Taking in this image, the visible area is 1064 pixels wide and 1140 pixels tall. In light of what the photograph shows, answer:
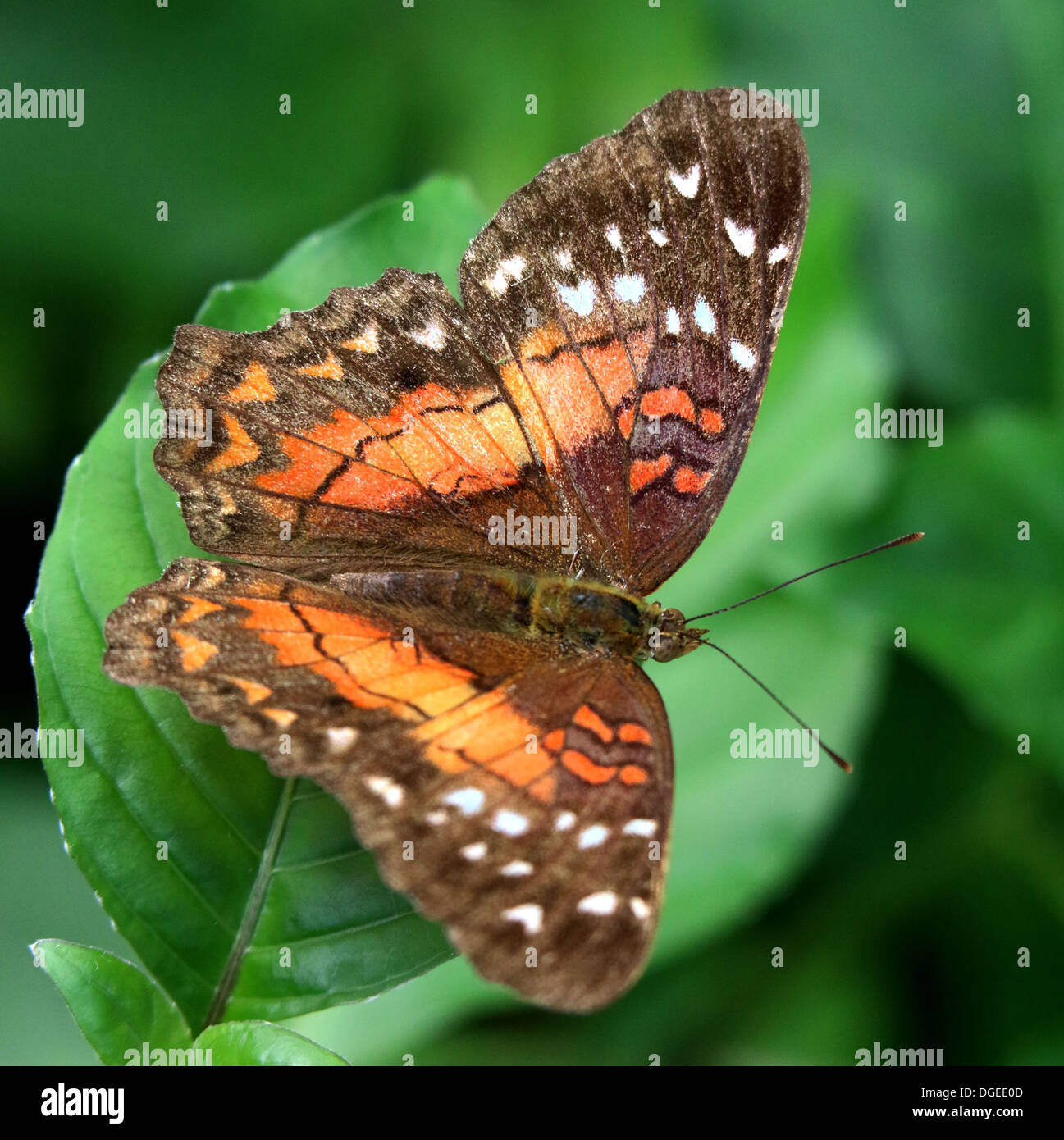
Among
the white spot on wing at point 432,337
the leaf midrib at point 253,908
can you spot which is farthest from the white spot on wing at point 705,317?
the leaf midrib at point 253,908

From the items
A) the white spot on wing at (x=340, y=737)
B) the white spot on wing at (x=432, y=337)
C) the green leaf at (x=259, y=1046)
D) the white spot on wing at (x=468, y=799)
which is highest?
the white spot on wing at (x=432, y=337)

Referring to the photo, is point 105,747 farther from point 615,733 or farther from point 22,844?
point 22,844

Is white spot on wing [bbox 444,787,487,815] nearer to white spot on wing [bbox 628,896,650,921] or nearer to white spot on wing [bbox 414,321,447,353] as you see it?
white spot on wing [bbox 628,896,650,921]

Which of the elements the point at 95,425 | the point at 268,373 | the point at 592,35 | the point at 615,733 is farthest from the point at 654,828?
the point at 592,35

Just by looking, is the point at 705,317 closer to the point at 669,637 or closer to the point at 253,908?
the point at 669,637

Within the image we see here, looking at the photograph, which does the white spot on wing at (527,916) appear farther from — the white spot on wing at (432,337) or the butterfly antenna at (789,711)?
the white spot on wing at (432,337)

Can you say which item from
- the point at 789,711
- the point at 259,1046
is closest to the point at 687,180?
the point at 789,711

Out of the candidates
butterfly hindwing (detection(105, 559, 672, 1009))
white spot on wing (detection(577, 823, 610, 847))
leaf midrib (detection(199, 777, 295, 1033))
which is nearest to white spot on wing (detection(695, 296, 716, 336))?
butterfly hindwing (detection(105, 559, 672, 1009))
